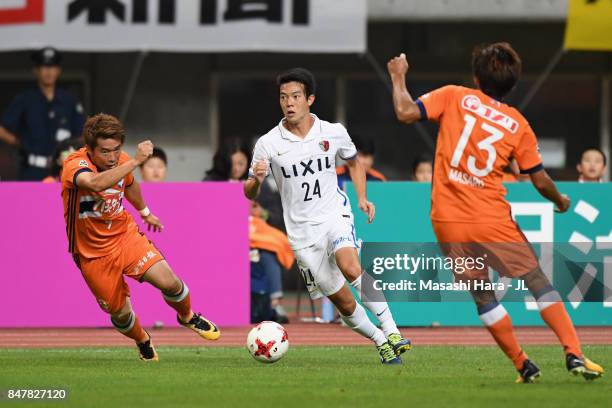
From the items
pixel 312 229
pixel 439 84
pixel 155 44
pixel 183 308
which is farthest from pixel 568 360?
pixel 439 84

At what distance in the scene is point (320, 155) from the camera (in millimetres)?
10859

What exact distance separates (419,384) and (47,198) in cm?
654

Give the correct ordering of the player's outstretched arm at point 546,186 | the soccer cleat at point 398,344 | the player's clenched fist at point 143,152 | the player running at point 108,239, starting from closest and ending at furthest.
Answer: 1. the player's outstretched arm at point 546,186
2. the player's clenched fist at point 143,152
3. the player running at point 108,239
4. the soccer cleat at point 398,344

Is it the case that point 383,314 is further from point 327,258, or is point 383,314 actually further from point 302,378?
point 302,378

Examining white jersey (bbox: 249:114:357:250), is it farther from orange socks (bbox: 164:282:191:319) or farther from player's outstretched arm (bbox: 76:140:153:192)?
player's outstretched arm (bbox: 76:140:153:192)

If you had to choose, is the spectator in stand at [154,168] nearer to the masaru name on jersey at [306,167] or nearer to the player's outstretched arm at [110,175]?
the masaru name on jersey at [306,167]

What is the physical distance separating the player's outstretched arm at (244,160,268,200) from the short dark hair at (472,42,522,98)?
1947 millimetres

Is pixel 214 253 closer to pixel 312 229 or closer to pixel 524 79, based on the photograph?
pixel 312 229

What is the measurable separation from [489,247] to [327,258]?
2.14 meters

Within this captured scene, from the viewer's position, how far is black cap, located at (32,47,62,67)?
1602cm

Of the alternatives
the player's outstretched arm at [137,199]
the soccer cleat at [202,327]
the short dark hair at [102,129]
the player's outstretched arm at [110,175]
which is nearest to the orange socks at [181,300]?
the soccer cleat at [202,327]

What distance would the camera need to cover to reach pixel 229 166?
1562 cm

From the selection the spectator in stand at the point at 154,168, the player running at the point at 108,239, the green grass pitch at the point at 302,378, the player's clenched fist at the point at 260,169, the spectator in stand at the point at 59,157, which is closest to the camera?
the green grass pitch at the point at 302,378

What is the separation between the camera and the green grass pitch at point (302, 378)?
8273mm
